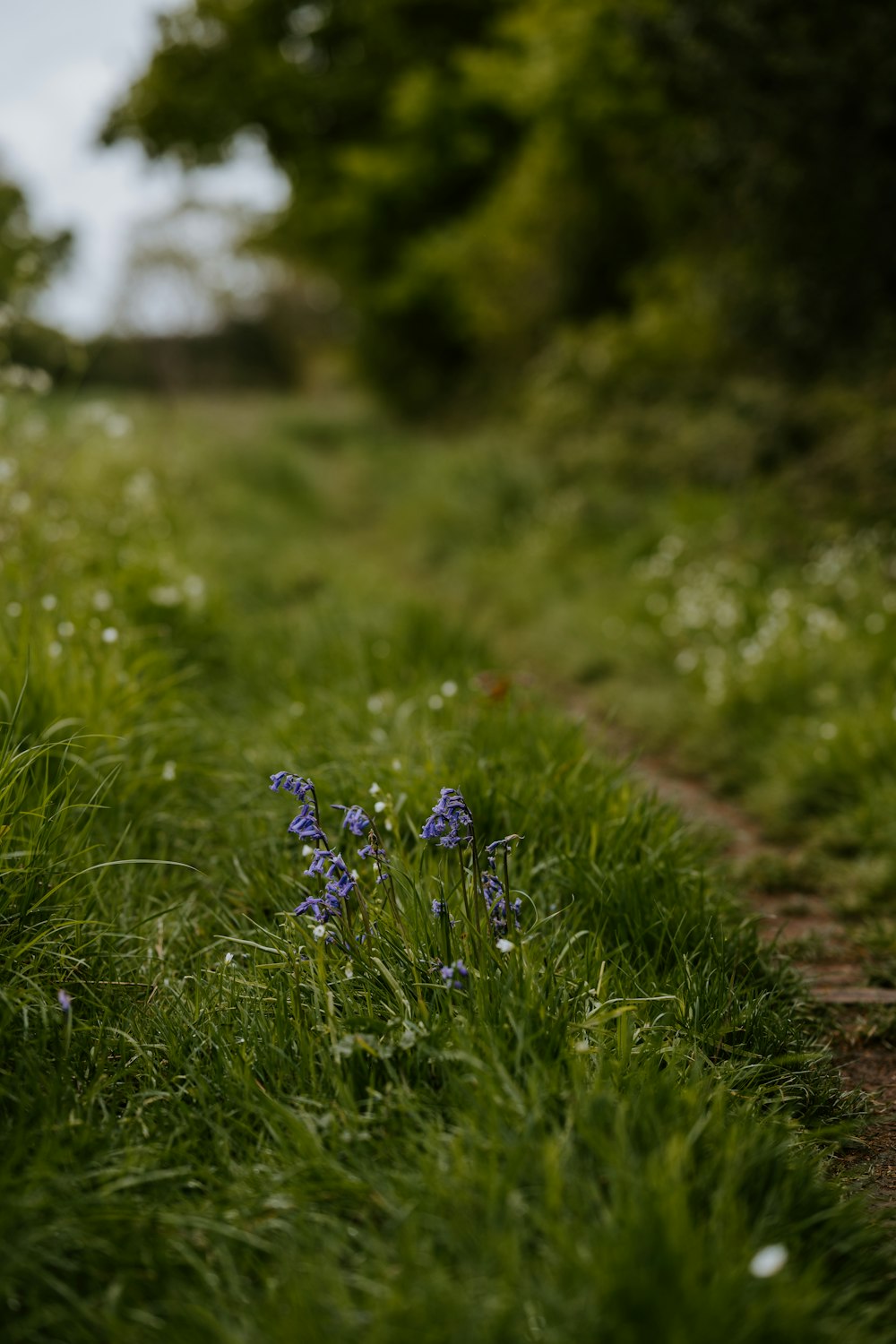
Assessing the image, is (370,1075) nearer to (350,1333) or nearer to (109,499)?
(350,1333)

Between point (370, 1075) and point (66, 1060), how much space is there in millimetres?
656

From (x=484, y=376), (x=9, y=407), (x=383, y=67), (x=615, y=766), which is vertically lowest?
(x=615, y=766)

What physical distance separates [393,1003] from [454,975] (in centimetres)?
16

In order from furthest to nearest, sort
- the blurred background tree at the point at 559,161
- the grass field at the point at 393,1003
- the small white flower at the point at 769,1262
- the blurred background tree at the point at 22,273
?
1. the blurred background tree at the point at 559,161
2. the blurred background tree at the point at 22,273
3. the grass field at the point at 393,1003
4. the small white flower at the point at 769,1262

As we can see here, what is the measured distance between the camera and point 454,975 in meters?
2.14

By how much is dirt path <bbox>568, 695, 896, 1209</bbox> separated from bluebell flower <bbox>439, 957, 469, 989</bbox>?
0.95m

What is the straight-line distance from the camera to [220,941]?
2551 mm

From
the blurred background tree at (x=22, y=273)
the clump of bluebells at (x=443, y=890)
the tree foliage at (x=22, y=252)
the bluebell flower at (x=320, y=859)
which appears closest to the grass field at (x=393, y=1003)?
the clump of bluebells at (x=443, y=890)

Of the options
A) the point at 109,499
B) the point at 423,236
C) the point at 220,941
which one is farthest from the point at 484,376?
the point at 220,941

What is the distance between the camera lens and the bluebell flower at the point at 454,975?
2076mm

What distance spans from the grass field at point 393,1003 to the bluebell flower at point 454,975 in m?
0.02

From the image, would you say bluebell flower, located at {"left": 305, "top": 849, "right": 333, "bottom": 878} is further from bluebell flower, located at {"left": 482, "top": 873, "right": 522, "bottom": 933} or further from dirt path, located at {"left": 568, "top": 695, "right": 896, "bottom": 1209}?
dirt path, located at {"left": 568, "top": 695, "right": 896, "bottom": 1209}

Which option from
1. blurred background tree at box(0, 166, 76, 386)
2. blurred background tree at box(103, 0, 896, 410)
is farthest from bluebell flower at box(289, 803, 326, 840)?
blurred background tree at box(103, 0, 896, 410)

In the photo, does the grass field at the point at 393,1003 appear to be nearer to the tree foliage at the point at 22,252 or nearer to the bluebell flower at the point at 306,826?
the bluebell flower at the point at 306,826
